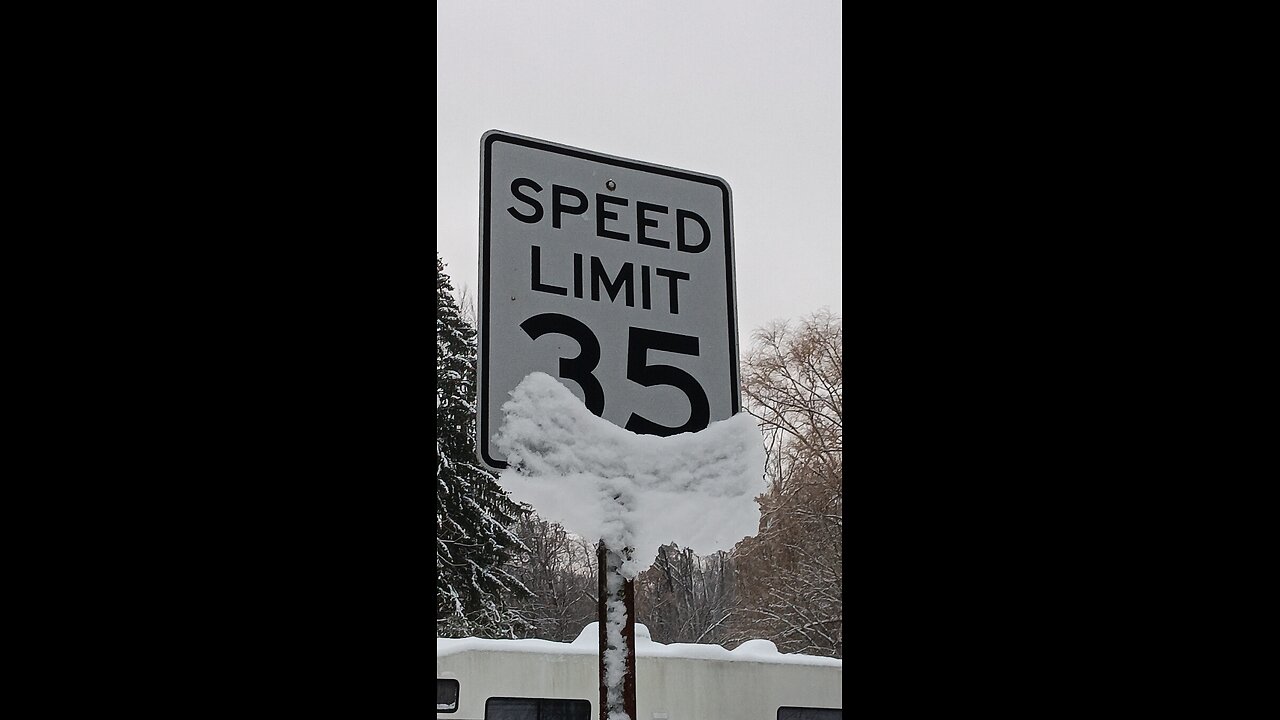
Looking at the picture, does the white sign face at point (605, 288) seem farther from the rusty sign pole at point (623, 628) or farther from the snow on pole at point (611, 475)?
the rusty sign pole at point (623, 628)

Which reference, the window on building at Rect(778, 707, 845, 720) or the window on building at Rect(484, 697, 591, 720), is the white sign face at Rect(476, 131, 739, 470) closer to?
the window on building at Rect(778, 707, 845, 720)

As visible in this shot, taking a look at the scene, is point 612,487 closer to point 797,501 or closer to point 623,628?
point 623,628

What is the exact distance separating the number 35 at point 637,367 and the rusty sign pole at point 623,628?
0.22 m

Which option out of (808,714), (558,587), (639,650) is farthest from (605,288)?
(558,587)

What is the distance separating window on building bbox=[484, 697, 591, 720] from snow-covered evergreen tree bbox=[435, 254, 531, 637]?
30.9ft

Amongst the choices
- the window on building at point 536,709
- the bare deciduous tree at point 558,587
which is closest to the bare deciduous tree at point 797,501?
the bare deciduous tree at point 558,587

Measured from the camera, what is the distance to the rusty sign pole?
166 cm

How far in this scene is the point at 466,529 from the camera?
1351 cm
